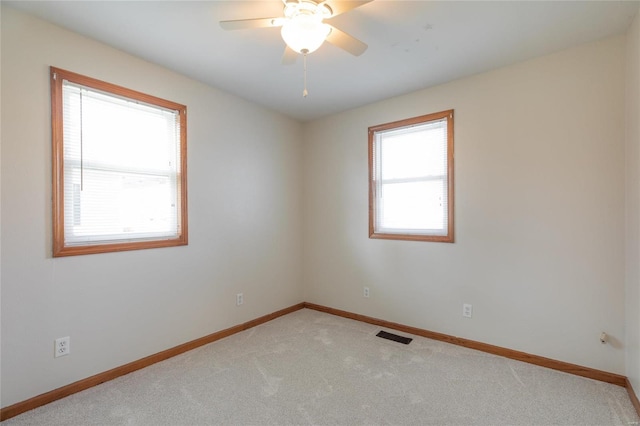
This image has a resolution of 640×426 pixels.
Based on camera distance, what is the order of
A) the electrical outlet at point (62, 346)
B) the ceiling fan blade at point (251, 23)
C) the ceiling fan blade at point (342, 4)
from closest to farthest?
the ceiling fan blade at point (342, 4) < the ceiling fan blade at point (251, 23) < the electrical outlet at point (62, 346)

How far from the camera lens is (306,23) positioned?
156cm

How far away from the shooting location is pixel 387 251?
10.8 feet

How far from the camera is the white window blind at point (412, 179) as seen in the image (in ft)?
9.76

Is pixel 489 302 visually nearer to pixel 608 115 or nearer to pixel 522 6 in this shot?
pixel 608 115

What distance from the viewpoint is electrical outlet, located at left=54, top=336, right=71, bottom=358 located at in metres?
2.02

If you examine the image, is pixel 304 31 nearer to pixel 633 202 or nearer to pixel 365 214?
pixel 365 214

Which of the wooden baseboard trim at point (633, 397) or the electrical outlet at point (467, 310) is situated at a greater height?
the electrical outlet at point (467, 310)

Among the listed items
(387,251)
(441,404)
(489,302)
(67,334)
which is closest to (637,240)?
(489,302)

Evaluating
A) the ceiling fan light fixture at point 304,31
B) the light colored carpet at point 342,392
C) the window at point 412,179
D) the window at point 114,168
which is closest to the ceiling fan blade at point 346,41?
the ceiling fan light fixture at point 304,31

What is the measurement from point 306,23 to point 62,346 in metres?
2.59

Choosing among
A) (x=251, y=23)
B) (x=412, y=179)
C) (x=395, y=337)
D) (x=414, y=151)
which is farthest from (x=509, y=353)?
(x=251, y=23)

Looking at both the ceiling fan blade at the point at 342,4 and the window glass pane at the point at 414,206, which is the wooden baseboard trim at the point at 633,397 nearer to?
the window glass pane at the point at 414,206

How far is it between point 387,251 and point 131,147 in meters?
2.62

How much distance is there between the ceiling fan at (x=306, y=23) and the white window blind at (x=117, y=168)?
1285 mm
